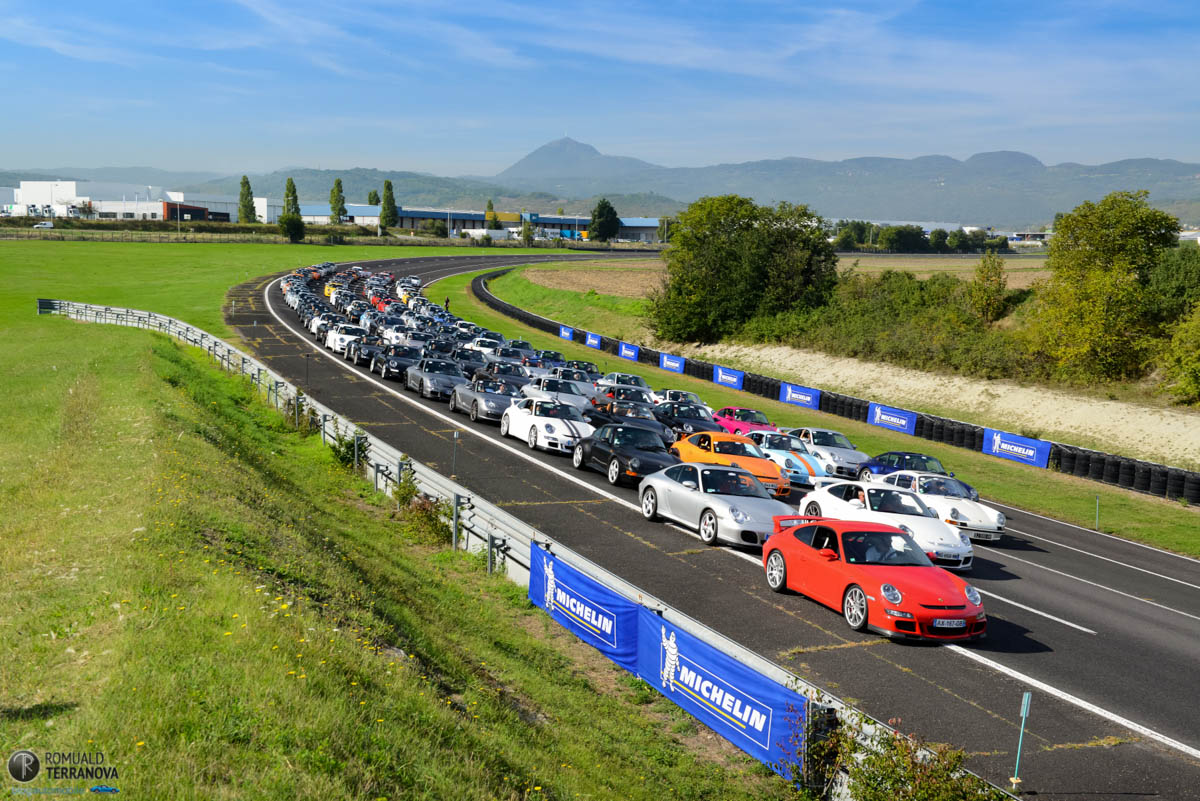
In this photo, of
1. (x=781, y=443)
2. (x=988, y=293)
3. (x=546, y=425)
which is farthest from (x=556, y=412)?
(x=988, y=293)

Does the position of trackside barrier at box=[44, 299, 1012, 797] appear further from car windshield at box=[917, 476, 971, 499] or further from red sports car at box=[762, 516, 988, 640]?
car windshield at box=[917, 476, 971, 499]

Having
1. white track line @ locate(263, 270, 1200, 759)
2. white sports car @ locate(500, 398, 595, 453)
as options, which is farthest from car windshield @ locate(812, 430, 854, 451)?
white track line @ locate(263, 270, 1200, 759)

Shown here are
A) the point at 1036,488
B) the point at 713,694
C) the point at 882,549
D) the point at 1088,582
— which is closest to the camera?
the point at 713,694

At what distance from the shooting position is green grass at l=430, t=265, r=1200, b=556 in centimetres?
2416

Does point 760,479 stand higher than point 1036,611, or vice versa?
point 760,479

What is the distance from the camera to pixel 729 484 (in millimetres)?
17516

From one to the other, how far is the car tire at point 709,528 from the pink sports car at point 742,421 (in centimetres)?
1132

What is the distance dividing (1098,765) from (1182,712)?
2.51 metres

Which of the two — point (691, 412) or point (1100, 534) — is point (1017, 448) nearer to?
point (1100, 534)

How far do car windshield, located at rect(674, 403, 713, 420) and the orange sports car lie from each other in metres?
5.50

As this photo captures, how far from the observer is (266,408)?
31500mm

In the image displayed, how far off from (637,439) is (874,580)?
35.3 feet

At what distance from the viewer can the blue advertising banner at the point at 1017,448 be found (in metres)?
32.9

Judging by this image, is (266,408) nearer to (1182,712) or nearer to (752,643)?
(752,643)
